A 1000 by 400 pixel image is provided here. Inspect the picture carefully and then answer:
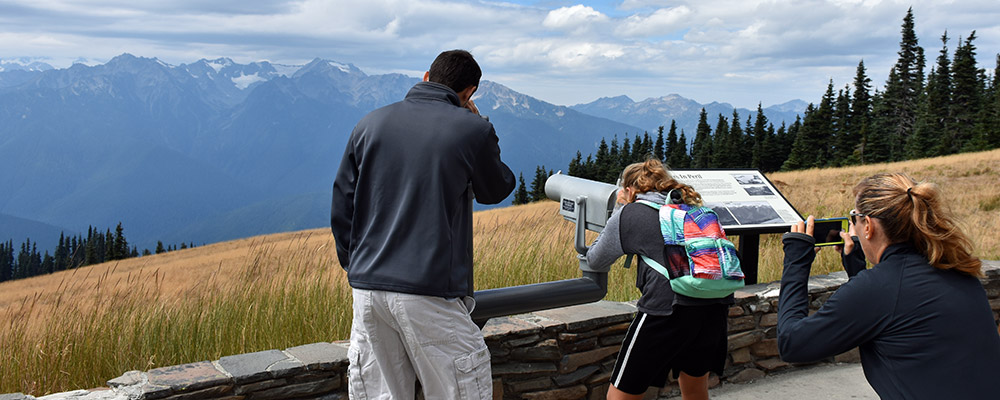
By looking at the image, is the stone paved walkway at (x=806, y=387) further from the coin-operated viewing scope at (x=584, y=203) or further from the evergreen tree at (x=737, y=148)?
the evergreen tree at (x=737, y=148)

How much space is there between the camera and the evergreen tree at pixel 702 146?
68000 millimetres

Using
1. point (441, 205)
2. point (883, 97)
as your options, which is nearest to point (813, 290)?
point (441, 205)

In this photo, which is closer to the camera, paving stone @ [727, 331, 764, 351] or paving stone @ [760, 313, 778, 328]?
paving stone @ [727, 331, 764, 351]

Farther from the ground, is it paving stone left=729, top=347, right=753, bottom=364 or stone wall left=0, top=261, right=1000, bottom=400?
stone wall left=0, top=261, right=1000, bottom=400

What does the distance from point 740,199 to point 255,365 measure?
10.8 ft

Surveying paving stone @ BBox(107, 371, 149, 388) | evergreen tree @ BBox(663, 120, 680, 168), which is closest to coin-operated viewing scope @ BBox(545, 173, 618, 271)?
paving stone @ BBox(107, 371, 149, 388)

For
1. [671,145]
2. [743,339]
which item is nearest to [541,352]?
[743,339]

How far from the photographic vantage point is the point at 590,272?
3.67m

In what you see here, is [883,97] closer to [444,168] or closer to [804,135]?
[804,135]

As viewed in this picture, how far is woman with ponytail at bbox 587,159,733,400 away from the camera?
10.1 ft

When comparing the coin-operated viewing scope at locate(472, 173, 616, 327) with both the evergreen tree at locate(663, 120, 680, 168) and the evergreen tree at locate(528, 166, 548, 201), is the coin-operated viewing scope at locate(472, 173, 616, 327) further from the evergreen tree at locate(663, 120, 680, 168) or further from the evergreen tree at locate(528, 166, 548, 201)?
the evergreen tree at locate(663, 120, 680, 168)

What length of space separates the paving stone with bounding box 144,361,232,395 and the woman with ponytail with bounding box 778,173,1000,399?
86.6 inches

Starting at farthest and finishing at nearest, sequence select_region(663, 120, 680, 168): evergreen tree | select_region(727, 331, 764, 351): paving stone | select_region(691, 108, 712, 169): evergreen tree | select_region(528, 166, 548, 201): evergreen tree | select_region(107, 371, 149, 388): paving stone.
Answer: select_region(663, 120, 680, 168): evergreen tree < select_region(691, 108, 712, 169): evergreen tree < select_region(528, 166, 548, 201): evergreen tree < select_region(727, 331, 764, 351): paving stone < select_region(107, 371, 149, 388): paving stone

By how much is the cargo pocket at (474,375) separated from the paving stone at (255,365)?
0.98m
